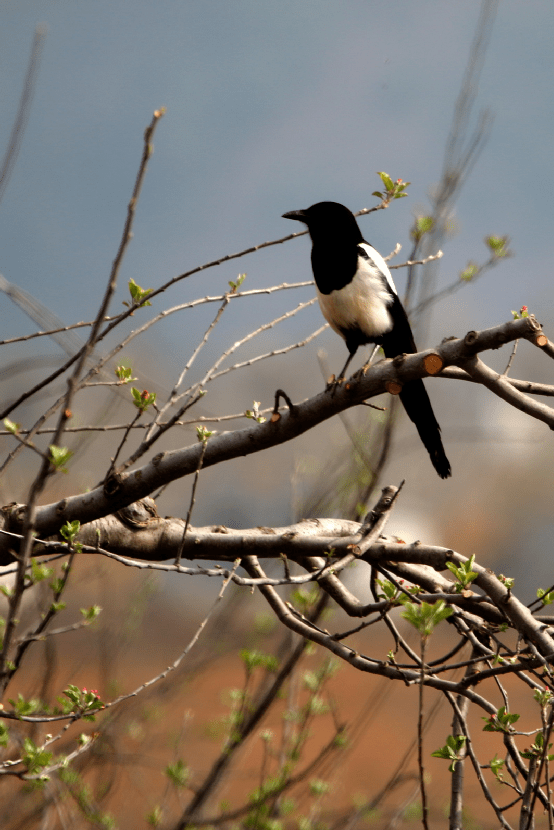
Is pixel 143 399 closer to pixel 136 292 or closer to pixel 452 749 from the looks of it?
pixel 136 292

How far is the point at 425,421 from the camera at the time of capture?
3.08 m

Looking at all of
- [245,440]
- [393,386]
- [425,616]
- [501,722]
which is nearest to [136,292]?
[245,440]

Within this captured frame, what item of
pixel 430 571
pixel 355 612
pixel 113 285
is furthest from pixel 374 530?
pixel 113 285

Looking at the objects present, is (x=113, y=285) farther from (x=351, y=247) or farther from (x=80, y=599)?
(x=80, y=599)

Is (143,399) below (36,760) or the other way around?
the other way around

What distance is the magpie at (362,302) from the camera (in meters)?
3.07

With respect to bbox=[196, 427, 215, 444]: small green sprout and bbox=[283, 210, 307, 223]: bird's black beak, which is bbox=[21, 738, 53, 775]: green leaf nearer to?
bbox=[196, 427, 215, 444]: small green sprout

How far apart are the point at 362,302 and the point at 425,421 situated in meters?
0.63

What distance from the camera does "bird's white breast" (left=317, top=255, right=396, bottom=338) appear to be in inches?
122

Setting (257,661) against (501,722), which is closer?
(501,722)

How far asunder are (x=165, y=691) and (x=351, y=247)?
250 cm

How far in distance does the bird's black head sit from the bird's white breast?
27 cm

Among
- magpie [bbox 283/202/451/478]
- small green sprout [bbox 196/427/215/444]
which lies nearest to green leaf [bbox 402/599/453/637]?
small green sprout [bbox 196/427/215/444]

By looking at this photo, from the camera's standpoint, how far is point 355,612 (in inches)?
88.7
